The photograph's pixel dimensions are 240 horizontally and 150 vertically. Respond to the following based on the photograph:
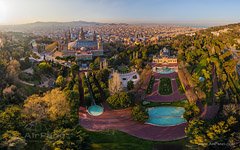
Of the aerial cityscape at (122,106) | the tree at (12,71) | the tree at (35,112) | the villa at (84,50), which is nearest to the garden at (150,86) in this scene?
the aerial cityscape at (122,106)

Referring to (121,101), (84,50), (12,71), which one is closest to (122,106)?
(121,101)

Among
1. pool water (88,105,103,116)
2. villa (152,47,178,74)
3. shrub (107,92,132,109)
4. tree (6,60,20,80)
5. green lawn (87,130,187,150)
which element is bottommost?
green lawn (87,130,187,150)

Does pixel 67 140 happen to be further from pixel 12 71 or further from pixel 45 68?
pixel 45 68

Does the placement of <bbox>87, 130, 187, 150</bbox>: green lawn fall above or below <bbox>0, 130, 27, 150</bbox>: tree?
below

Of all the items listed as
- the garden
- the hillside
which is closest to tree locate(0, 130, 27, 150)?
the hillside

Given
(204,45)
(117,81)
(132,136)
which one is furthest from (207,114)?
(204,45)

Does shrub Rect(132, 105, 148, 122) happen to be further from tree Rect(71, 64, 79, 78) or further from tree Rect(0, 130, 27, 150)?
tree Rect(71, 64, 79, 78)
